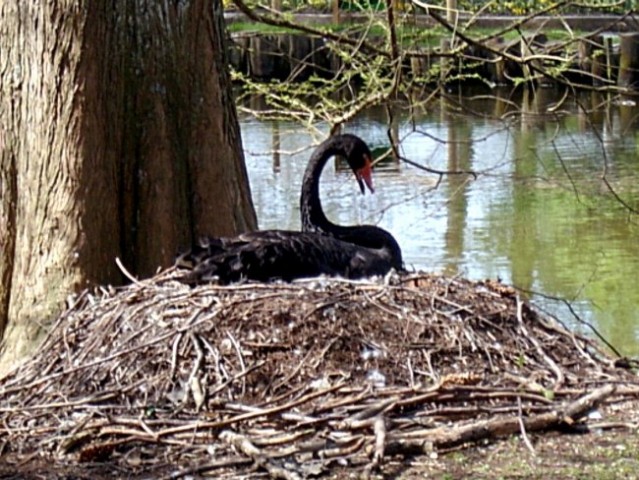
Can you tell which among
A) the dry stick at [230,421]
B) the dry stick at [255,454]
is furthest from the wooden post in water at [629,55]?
the dry stick at [255,454]

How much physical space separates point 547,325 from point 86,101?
2294 millimetres

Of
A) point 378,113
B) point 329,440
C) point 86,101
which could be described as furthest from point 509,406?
point 378,113

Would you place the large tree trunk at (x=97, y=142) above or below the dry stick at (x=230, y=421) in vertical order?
above

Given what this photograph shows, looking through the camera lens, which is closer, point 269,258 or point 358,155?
point 269,258

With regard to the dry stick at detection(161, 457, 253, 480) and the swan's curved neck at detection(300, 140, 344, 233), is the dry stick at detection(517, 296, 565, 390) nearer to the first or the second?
the dry stick at detection(161, 457, 253, 480)

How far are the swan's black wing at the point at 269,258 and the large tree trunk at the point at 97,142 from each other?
0.43 m

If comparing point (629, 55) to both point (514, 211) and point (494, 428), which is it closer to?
point (514, 211)

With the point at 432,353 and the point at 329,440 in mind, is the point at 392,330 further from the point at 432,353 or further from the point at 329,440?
the point at 329,440

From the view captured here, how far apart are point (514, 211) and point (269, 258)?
937 cm

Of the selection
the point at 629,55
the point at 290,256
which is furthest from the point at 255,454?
the point at 629,55

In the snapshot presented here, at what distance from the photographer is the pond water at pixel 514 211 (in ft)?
38.1

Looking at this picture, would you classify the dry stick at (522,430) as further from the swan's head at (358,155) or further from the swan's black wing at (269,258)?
the swan's head at (358,155)

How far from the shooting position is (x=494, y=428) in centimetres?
445

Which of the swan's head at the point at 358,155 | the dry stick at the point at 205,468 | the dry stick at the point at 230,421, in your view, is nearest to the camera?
the dry stick at the point at 205,468
